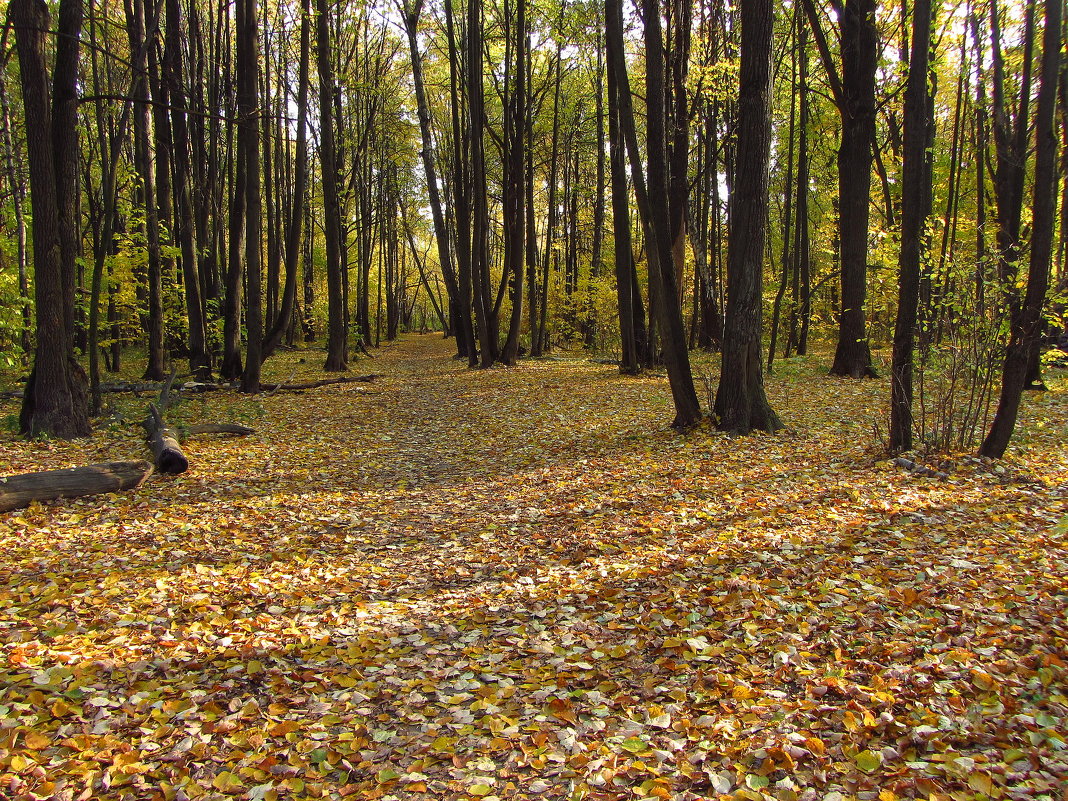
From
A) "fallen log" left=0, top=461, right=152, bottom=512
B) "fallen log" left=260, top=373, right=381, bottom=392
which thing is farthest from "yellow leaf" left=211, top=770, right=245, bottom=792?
"fallen log" left=260, top=373, right=381, bottom=392

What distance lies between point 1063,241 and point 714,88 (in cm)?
726

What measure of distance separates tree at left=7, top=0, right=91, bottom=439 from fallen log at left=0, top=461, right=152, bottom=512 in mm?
2337

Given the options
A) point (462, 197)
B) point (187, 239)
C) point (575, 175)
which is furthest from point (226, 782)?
point (575, 175)

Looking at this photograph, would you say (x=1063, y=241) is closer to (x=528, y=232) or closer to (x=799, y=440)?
(x=799, y=440)

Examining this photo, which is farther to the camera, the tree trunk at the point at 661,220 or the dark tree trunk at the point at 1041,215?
the tree trunk at the point at 661,220

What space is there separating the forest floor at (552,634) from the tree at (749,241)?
119cm

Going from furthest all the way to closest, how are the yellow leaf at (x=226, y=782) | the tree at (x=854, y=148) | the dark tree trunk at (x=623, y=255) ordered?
1. the dark tree trunk at (x=623, y=255)
2. the tree at (x=854, y=148)
3. the yellow leaf at (x=226, y=782)

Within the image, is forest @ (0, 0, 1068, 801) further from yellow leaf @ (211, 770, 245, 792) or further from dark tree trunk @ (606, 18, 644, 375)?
dark tree trunk @ (606, 18, 644, 375)

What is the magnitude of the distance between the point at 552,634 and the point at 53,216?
8556mm

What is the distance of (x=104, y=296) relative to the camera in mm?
14984

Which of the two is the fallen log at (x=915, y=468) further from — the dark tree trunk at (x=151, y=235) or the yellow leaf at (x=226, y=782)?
the dark tree trunk at (x=151, y=235)

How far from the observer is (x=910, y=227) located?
663cm

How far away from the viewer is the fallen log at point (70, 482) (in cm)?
592

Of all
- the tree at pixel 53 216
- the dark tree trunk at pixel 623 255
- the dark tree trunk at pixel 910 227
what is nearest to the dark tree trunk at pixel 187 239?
the tree at pixel 53 216
